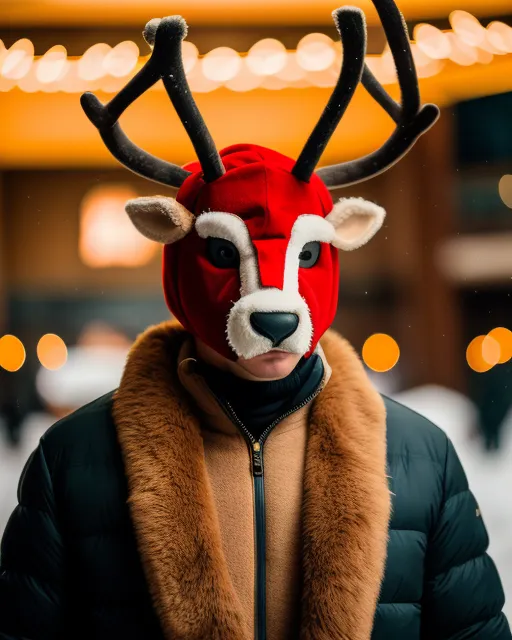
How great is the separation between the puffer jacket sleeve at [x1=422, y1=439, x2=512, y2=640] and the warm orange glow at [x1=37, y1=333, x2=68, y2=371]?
67 centimetres

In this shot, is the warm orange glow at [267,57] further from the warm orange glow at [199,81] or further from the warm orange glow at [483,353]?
the warm orange glow at [483,353]

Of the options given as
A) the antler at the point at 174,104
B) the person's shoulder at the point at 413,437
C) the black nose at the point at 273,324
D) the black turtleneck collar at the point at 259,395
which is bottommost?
the person's shoulder at the point at 413,437

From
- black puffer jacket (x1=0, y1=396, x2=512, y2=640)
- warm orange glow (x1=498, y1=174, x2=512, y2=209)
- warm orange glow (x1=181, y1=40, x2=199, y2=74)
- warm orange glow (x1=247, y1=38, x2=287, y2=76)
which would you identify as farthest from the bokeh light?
warm orange glow (x1=498, y1=174, x2=512, y2=209)

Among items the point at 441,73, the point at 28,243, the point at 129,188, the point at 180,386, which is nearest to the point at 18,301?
the point at 28,243

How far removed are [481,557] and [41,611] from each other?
49 cm

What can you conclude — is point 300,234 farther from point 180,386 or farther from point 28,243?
point 28,243

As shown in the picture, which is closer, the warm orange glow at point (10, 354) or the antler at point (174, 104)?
the antler at point (174, 104)

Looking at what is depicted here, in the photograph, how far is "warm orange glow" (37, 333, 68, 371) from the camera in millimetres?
1300

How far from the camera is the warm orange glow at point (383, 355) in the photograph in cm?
137

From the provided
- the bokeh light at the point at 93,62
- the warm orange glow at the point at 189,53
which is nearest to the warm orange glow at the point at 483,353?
the warm orange glow at the point at 189,53

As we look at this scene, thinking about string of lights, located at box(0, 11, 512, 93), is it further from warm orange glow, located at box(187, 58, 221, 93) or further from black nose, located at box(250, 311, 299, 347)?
black nose, located at box(250, 311, 299, 347)

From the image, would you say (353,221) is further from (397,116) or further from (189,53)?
(189,53)

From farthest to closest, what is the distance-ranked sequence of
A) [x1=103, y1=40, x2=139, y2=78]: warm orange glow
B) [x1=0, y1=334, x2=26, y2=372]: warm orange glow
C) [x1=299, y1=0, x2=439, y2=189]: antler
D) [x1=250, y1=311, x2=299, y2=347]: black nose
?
1. [x1=0, y1=334, x2=26, y2=372]: warm orange glow
2. [x1=103, y1=40, x2=139, y2=78]: warm orange glow
3. [x1=299, y1=0, x2=439, y2=189]: antler
4. [x1=250, y1=311, x2=299, y2=347]: black nose

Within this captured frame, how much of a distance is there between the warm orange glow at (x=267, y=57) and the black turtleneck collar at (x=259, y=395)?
608mm
